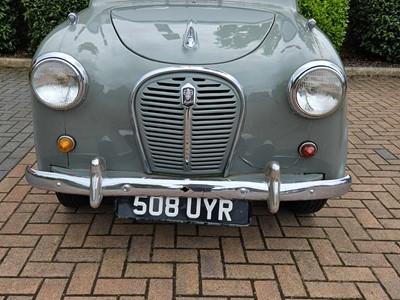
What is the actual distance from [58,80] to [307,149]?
130cm

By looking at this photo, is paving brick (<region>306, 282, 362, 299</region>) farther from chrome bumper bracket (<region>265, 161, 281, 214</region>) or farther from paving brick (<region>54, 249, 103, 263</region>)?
paving brick (<region>54, 249, 103, 263</region>)

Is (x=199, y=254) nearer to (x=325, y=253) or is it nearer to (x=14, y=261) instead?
(x=325, y=253)

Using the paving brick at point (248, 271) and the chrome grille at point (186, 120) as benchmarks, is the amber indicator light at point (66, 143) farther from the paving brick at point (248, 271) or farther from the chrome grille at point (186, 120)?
the paving brick at point (248, 271)

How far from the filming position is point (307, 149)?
247 centimetres

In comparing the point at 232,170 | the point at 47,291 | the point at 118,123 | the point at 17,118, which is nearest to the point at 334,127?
the point at 232,170

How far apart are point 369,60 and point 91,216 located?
21.9 ft

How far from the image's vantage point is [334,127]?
2484 mm

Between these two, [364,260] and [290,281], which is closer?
[290,281]

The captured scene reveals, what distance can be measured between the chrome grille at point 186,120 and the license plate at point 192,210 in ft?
0.53

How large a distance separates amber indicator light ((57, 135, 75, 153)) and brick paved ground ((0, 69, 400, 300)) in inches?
24.3

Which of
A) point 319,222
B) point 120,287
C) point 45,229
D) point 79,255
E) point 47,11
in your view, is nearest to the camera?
point 120,287

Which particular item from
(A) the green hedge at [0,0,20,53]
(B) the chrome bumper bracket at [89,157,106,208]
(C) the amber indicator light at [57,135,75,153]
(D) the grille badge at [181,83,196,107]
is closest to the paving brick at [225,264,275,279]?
(B) the chrome bumper bracket at [89,157,106,208]

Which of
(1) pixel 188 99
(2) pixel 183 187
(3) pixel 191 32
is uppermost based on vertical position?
(3) pixel 191 32

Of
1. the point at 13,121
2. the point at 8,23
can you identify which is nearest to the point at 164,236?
the point at 13,121
